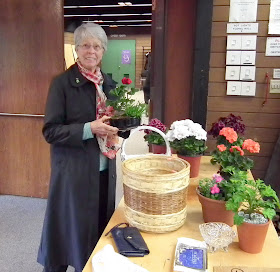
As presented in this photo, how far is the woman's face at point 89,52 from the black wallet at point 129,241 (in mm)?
834

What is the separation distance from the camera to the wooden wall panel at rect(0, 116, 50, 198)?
3514 millimetres

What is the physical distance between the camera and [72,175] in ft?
5.78

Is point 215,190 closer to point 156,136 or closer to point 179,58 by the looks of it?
point 156,136

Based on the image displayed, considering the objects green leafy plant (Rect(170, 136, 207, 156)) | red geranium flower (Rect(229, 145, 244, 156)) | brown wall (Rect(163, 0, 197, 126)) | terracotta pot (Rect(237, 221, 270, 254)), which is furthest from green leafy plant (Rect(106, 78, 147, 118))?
brown wall (Rect(163, 0, 197, 126))

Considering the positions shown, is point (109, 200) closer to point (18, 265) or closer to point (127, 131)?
point (127, 131)

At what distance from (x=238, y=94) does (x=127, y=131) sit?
1.42 meters

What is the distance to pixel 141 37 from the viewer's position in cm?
1616

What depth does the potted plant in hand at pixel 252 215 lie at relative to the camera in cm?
114

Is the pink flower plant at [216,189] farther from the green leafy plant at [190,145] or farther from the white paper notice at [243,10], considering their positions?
the white paper notice at [243,10]

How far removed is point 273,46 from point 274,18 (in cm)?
20

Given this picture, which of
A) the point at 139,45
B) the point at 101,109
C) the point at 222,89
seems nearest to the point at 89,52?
the point at 101,109

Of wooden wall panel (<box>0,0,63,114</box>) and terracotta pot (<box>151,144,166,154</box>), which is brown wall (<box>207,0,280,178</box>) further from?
wooden wall panel (<box>0,0,63,114</box>)

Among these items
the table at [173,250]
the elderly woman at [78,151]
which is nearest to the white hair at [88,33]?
the elderly woman at [78,151]

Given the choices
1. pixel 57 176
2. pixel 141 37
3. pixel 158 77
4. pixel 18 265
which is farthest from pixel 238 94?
pixel 141 37
